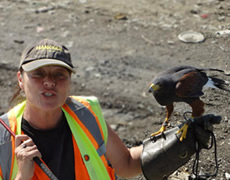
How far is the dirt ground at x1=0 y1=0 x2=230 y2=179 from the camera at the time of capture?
5.73 m

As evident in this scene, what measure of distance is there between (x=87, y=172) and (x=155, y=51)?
186 inches

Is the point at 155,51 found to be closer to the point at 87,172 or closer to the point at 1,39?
the point at 1,39

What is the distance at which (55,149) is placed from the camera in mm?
2195

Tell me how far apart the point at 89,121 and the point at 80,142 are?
6.3 inches

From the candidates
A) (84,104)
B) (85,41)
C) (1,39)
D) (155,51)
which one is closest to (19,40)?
(1,39)

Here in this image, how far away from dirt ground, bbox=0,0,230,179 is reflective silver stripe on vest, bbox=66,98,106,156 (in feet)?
7.11

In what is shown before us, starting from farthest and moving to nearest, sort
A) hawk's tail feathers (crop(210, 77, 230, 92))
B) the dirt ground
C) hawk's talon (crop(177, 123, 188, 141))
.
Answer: the dirt ground
hawk's tail feathers (crop(210, 77, 230, 92))
hawk's talon (crop(177, 123, 188, 141))

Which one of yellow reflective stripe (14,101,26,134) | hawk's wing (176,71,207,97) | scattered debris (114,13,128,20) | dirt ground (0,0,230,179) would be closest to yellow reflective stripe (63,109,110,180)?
yellow reflective stripe (14,101,26,134)

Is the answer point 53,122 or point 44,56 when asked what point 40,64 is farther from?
point 53,122

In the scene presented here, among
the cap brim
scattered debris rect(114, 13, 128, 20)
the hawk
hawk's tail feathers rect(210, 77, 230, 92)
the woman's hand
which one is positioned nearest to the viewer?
the woman's hand

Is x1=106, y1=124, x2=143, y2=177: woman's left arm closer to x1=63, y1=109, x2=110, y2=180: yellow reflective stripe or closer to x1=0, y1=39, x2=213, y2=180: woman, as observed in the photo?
x1=0, y1=39, x2=213, y2=180: woman

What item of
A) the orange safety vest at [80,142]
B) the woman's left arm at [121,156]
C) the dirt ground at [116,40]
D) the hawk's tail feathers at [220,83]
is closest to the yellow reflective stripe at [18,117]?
the orange safety vest at [80,142]

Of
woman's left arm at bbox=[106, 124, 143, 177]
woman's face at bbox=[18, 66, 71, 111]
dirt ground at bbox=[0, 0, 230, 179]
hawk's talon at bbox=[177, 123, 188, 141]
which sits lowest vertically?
dirt ground at bbox=[0, 0, 230, 179]

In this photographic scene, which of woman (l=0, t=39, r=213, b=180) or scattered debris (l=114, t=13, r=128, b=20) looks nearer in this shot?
woman (l=0, t=39, r=213, b=180)
